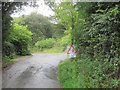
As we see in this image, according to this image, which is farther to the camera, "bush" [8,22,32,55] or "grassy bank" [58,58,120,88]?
"bush" [8,22,32,55]

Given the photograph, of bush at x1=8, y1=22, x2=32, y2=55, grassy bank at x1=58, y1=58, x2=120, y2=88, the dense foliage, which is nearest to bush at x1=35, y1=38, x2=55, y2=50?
bush at x1=8, y1=22, x2=32, y2=55

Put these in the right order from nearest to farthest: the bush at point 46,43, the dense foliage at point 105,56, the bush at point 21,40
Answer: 1. the dense foliage at point 105,56
2. the bush at point 21,40
3. the bush at point 46,43

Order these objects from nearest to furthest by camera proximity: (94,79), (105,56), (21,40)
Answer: (94,79), (105,56), (21,40)

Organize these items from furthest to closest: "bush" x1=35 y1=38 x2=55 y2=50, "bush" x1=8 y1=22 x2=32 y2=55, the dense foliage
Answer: "bush" x1=35 y1=38 x2=55 y2=50 → "bush" x1=8 y1=22 x2=32 y2=55 → the dense foliage

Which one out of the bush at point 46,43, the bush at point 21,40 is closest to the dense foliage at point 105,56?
the bush at point 21,40

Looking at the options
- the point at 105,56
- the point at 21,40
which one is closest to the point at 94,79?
the point at 105,56

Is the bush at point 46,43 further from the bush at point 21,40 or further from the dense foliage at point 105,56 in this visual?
the dense foliage at point 105,56

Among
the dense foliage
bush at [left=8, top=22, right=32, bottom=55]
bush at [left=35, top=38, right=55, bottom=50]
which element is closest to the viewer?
the dense foliage

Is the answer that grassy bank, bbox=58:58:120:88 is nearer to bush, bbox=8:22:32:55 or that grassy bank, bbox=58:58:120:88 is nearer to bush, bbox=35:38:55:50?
bush, bbox=8:22:32:55

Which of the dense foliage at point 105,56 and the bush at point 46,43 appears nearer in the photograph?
the dense foliage at point 105,56

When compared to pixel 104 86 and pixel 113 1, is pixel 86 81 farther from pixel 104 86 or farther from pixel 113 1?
pixel 113 1

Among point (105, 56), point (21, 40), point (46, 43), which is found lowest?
point (46, 43)

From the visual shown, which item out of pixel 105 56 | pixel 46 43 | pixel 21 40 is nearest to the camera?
pixel 105 56

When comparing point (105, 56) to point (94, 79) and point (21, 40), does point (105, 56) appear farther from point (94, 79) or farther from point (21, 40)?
point (21, 40)
